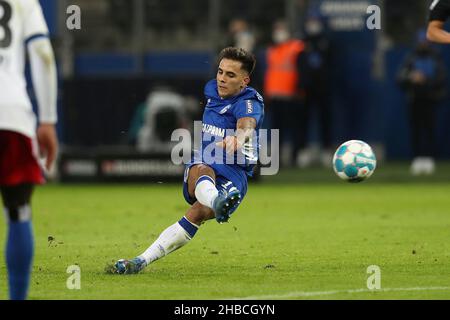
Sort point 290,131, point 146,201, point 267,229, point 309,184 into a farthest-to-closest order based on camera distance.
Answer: point 290,131 → point 309,184 → point 146,201 → point 267,229

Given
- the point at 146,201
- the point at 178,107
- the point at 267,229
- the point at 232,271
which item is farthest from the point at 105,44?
the point at 232,271

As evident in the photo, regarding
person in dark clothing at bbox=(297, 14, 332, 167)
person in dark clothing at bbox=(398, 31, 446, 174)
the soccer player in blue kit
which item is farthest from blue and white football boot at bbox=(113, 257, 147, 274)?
person in dark clothing at bbox=(297, 14, 332, 167)

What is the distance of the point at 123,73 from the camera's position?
71.5 feet

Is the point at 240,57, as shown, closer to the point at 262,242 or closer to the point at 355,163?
the point at 355,163

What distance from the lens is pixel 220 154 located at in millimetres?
8484

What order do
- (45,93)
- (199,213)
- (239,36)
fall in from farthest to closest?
(239,36)
(199,213)
(45,93)

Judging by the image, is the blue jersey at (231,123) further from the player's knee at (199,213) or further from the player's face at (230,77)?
the player's knee at (199,213)

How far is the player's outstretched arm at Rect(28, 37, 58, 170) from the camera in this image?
5930 millimetres

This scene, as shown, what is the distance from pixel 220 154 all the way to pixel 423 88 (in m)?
11.2

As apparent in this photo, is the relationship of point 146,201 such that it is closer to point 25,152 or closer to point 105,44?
point 105,44

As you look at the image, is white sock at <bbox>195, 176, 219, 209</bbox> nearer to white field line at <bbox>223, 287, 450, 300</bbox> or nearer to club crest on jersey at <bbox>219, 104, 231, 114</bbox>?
club crest on jersey at <bbox>219, 104, 231, 114</bbox>

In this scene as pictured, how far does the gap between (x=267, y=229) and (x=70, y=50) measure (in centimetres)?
1048

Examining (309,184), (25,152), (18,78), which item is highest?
(18,78)

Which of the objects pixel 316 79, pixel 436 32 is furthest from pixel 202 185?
pixel 316 79
